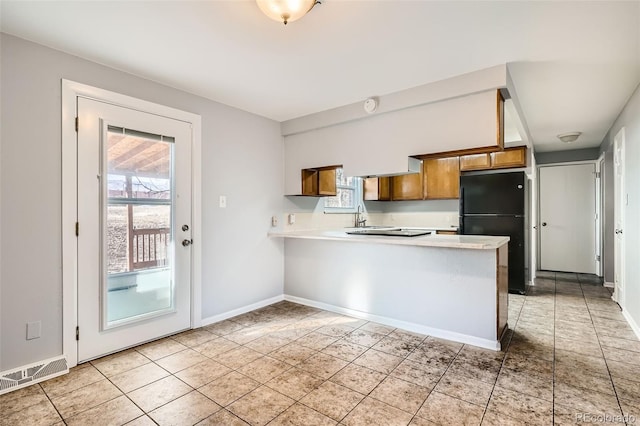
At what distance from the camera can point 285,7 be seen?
5.39 feet

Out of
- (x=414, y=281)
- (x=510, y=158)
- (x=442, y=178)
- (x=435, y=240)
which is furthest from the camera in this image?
(x=442, y=178)

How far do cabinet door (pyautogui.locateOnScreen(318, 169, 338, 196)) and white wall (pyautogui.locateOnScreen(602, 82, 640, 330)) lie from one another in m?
3.09

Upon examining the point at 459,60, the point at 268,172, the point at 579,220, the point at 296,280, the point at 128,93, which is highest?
the point at 459,60

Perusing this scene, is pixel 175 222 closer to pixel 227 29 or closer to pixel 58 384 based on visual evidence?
pixel 58 384

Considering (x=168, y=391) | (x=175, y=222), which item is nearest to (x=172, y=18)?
(x=175, y=222)

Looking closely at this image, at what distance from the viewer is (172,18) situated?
191 centimetres

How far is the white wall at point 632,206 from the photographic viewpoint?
2984mm

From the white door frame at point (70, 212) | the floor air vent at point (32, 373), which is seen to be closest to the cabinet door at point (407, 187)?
the white door frame at point (70, 212)

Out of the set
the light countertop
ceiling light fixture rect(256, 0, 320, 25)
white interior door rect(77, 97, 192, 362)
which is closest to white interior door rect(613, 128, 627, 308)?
the light countertop

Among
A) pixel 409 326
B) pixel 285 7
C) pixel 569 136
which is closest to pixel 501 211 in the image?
pixel 569 136

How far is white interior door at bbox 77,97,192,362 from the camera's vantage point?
2.43m

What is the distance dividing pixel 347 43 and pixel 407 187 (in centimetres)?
372

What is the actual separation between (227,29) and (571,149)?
21.4 ft

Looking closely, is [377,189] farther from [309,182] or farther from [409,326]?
[409,326]
